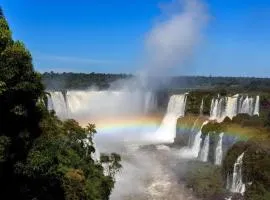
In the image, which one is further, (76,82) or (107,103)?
(76,82)

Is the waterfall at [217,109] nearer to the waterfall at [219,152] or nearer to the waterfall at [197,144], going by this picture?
the waterfall at [197,144]

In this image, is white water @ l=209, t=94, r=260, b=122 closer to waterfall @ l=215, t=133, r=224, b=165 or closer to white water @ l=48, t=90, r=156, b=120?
waterfall @ l=215, t=133, r=224, b=165

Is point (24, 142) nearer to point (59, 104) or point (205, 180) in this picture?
point (205, 180)

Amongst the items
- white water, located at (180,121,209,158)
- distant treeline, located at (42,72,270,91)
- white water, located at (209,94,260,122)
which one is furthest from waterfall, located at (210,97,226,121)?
distant treeline, located at (42,72,270,91)

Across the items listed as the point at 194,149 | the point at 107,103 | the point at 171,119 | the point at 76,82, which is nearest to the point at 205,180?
the point at 194,149

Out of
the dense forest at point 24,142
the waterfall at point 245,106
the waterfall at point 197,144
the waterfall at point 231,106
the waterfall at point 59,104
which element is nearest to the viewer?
the dense forest at point 24,142

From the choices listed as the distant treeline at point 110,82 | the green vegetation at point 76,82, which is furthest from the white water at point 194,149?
the green vegetation at point 76,82
